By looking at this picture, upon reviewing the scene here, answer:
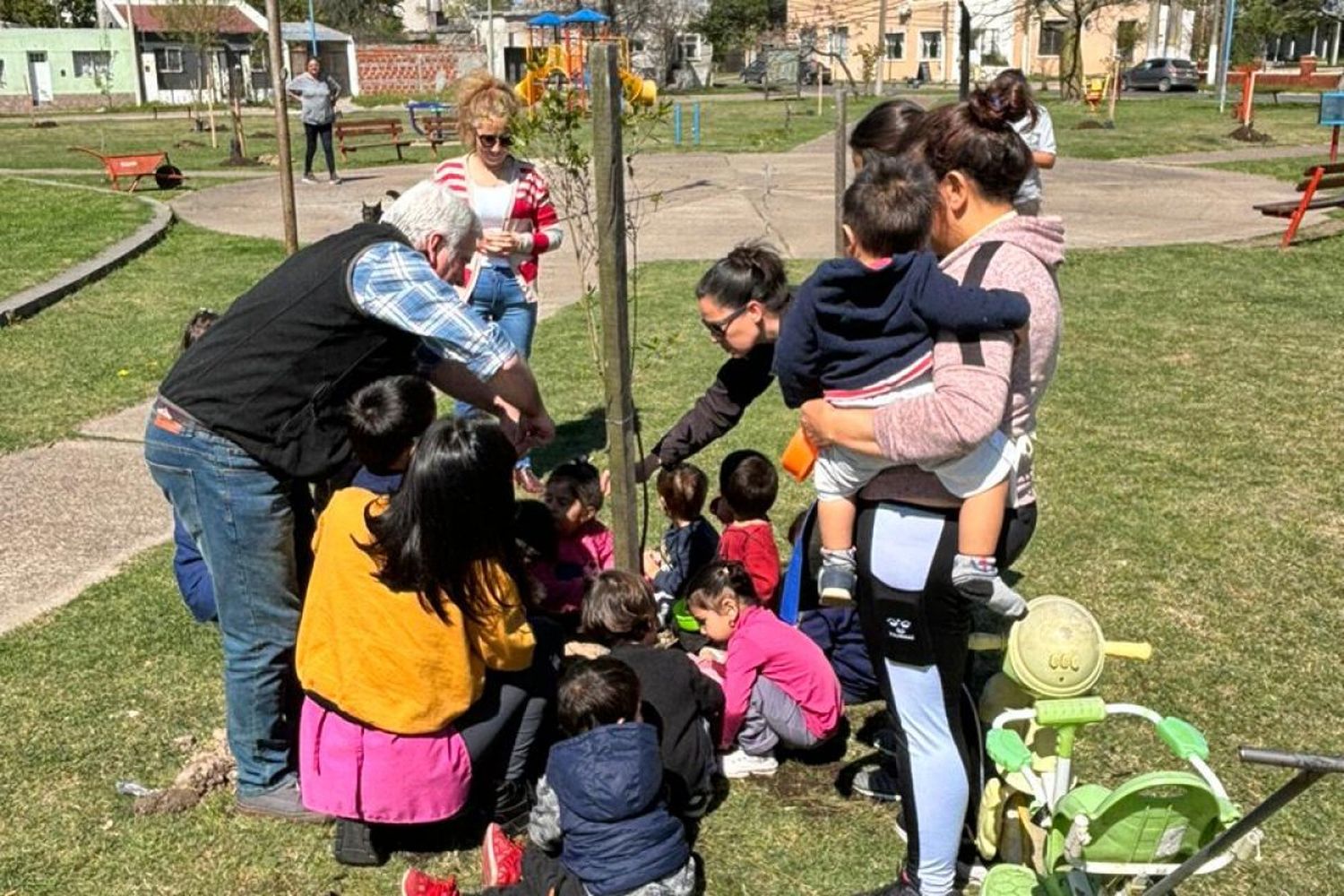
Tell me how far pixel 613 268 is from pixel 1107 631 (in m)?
2.30

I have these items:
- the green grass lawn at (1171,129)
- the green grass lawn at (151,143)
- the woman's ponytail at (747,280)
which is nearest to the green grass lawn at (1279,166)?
the green grass lawn at (1171,129)

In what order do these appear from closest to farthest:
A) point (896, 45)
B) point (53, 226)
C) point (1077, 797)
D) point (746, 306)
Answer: point (1077, 797)
point (746, 306)
point (53, 226)
point (896, 45)

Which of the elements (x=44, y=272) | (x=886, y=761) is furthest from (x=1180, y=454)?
(x=44, y=272)

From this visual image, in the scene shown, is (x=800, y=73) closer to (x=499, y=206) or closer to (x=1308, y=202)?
(x=1308, y=202)

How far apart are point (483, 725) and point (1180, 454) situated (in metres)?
4.36

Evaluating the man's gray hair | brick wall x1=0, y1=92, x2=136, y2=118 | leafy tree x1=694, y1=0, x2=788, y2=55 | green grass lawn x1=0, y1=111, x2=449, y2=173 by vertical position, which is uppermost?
leafy tree x1=694, y1=0, x2=788, y2=55

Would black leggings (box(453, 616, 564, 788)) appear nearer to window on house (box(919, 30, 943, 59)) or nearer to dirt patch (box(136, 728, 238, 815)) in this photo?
dirt patch (box(136, 728, 238, 815))

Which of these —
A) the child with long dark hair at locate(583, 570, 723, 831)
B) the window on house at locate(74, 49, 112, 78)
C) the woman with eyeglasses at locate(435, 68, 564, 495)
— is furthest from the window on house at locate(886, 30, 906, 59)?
the child with long dark hair at locate(583, 570, 723, 831)

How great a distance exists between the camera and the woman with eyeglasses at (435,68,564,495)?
5559mm

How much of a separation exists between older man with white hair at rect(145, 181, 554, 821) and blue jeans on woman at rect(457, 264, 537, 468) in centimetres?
232

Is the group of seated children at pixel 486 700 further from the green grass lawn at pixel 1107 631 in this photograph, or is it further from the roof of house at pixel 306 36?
the roof of house at pixel 306 36

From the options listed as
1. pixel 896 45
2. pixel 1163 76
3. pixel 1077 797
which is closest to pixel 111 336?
pixel 1077 797

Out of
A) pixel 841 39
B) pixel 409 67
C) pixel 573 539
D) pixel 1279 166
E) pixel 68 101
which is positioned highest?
pixel 841 39

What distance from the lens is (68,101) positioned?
185 feet
